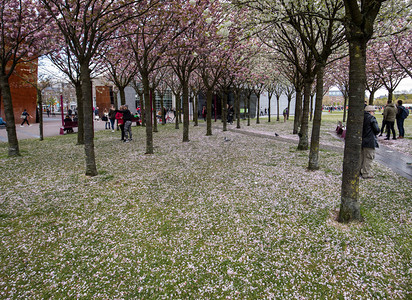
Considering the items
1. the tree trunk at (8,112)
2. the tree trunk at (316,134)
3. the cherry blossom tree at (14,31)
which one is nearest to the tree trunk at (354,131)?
the tree trunk at (316,134)

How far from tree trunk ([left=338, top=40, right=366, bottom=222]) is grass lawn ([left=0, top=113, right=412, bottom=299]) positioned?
39 centimetres

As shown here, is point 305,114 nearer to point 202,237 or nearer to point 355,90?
point 355,90

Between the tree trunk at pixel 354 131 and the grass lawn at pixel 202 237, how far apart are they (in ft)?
1.28

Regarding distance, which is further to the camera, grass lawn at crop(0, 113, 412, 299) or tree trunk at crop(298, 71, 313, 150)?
tree trunk at crop(298, 71, 313, 150)

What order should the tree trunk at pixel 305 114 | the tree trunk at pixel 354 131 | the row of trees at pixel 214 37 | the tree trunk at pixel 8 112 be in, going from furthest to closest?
the tree trunk at pixel 8 112, the tree trunk at pixel 305 114, the row of trees at pixel 214 37, the tree trunk at pixel 354 131

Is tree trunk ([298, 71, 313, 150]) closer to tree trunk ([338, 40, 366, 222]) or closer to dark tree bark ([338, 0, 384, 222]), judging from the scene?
dark tree bark ([338, 0, 384, 222])

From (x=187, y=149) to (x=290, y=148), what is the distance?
17.8 ft

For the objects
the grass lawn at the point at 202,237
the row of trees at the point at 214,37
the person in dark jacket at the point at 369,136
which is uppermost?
the row of trees at the point at 214,37

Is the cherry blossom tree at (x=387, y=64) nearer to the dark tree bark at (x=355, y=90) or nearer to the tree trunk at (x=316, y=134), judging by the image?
the tree trunk at (x=316, y=134)

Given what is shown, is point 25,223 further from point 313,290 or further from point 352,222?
point 352,222

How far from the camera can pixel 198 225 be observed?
4.82 m

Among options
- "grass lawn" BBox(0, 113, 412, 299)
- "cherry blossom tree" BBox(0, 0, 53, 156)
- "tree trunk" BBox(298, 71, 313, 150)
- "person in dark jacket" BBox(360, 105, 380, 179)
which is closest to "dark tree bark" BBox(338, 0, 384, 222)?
"grass lawn" BBox(0, 113, 412, 299)

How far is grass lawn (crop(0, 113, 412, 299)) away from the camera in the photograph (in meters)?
3.25

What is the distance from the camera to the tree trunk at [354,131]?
4.24 metres
